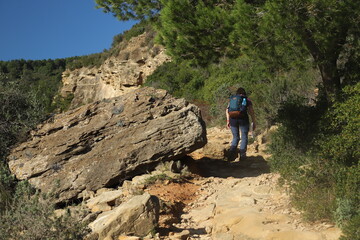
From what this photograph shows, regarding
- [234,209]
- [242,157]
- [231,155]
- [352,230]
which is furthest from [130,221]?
[242,157]

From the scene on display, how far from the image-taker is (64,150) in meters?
7.86

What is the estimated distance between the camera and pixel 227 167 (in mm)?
8719

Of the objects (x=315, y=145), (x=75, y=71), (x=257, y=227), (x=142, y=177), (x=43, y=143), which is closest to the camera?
(x=257, y=227)

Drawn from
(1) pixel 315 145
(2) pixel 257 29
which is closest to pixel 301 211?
(1) pixel 315 145

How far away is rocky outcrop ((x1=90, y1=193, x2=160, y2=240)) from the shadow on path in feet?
10.7

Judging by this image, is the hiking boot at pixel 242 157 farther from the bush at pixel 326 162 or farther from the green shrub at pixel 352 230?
the green shrub at pixel 352 230

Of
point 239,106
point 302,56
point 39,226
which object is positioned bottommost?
point 39,226

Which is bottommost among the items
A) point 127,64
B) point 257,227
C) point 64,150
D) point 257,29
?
point 257,227

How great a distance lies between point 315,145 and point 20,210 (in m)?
4.66

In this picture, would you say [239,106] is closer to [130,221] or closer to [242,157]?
[242,157]

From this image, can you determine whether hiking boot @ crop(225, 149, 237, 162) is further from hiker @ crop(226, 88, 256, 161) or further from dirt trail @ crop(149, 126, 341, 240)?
dirt trail @ crop(149, 126, 341, 240)

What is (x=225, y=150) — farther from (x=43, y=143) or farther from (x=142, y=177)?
(x=43, y=143)

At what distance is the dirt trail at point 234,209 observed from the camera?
Answer: 4543 millimetres

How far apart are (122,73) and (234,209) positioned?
27.6 m
